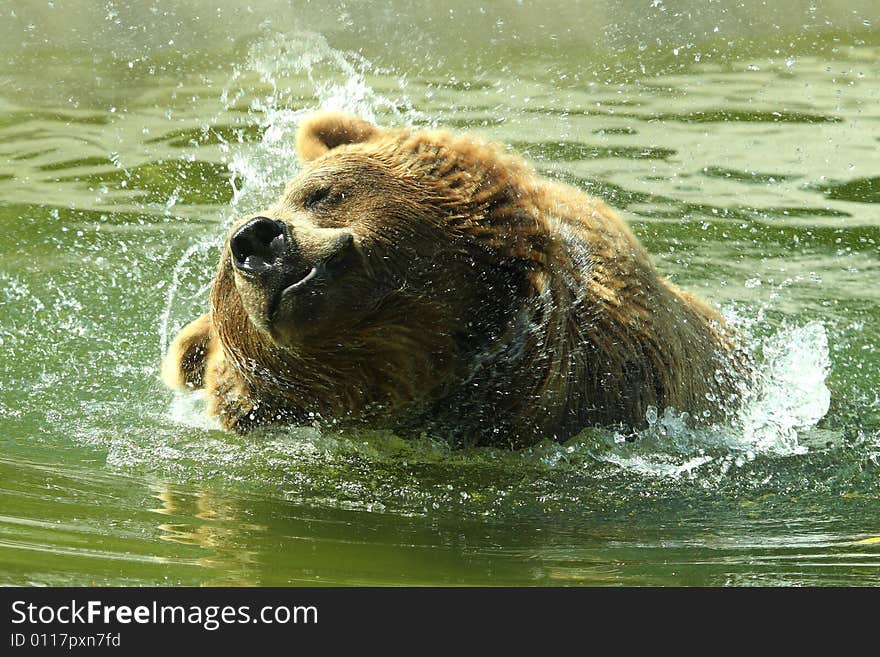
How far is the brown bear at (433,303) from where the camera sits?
136 inches

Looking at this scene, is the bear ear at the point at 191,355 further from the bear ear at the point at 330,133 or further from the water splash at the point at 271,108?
the water splash at the point at 271,108

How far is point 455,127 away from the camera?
822 cm

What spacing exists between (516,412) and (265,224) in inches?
44.1

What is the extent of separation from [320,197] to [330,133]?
569 millimetres

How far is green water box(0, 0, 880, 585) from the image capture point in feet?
11.4

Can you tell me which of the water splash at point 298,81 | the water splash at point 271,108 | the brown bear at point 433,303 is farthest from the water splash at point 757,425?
the water splash at point 298,81

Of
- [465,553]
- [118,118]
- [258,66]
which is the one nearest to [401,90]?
[258,66]

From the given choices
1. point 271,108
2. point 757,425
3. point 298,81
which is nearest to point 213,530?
point 757,425

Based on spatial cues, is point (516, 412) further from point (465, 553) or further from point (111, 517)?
point (111, 517)

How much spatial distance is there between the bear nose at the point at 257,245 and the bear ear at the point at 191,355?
120 centimetres

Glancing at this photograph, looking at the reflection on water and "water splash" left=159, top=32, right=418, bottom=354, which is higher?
"water splash" left=159, top=32, right=418, bottom=354

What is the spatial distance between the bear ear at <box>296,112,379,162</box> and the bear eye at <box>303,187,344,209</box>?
48 cm

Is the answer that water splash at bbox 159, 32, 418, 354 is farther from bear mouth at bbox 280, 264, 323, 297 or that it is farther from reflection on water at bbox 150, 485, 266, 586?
bear mouth at bbox 280, 264, 323, 297

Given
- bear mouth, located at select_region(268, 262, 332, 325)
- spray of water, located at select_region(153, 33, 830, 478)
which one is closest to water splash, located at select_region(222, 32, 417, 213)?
spray of water, located at select_region(153, 33, 830, 478)
